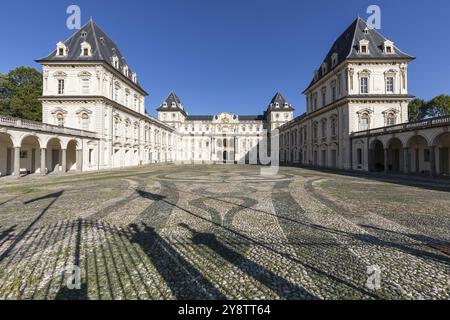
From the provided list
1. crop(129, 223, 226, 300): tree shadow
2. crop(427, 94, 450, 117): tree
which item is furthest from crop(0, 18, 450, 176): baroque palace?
crop(427, 94, 450, 117): tree

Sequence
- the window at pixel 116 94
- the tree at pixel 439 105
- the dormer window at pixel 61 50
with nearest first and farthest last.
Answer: the dormer window at pixel 61 50 < the window at pixel 116 94 < the tree at pixel 439 105

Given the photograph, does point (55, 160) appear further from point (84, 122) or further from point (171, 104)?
point (171, 104)

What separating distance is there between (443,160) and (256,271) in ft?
96.3

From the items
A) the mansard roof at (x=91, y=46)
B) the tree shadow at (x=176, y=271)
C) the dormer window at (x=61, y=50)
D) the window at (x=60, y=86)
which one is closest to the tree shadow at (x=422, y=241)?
the tree shadow at (x=176, y=271)

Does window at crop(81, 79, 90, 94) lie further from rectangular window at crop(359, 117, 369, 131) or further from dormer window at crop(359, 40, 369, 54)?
dormer window at crop(359, 40, 369, 54)

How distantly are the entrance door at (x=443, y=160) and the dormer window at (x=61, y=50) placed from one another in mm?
49186

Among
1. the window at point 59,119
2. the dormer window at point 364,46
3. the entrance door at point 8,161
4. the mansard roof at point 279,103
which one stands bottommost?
the entrance door at point 8,161

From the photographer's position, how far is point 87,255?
4090 millimetres

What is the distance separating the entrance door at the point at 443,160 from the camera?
70.1ft

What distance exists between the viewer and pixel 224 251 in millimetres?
4293

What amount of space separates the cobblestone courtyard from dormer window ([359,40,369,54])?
90.7 ft

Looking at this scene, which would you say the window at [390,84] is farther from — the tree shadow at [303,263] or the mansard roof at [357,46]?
the tree shadow at [303,263]
